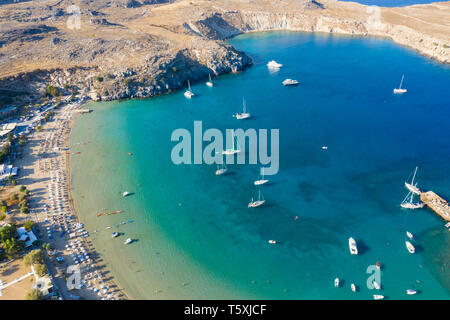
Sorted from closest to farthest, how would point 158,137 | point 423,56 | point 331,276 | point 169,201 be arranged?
point 331,276 < point 169,201 < point 158,137 < point 423,56

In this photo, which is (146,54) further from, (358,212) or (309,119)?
(358,212)

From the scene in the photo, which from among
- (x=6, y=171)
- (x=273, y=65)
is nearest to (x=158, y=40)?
(x=273, y=65)

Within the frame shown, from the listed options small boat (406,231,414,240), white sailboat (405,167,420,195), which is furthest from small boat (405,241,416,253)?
white sailboat (405,167,420,195)

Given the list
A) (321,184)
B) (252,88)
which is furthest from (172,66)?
(321,184)

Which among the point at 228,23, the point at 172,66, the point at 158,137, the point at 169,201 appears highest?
the point at 228,23

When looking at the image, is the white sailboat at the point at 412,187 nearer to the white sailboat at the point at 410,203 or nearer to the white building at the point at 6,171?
the white sailboat at the point at 410,203
